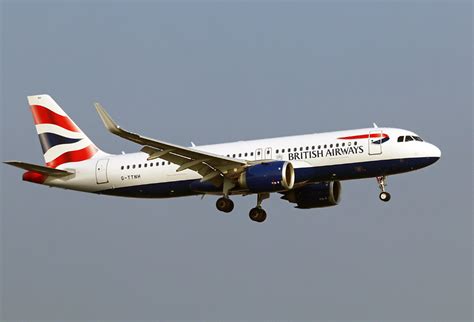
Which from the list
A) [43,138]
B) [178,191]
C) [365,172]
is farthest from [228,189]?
[43,138]

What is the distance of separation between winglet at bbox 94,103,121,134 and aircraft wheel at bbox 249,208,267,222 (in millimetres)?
11005

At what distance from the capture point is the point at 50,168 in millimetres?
56000

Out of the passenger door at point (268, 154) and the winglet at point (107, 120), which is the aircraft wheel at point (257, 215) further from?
the winglet at point (107, 120)

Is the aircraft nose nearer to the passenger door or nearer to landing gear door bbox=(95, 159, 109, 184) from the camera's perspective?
the passenger door

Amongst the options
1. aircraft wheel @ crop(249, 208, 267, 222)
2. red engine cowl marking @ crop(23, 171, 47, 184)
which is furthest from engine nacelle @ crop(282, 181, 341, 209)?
red engine cowl marking @ crop(23, 171, 47, 184)

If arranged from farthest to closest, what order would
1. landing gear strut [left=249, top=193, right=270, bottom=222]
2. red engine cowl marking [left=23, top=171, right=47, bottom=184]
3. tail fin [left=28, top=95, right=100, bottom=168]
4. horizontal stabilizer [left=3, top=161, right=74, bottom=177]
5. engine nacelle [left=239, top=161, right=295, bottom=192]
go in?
1. tail fin [left=28, top=95, right=100, bottom=168]
2. red engine cowl marking [left=23, top=171, right=47, bottom=184]
3. landing gear strut [left=249, top=193, right=270, bottom=222]
4. horizontal stabilizer [left=3, top=161, right=74, bottom=177]
5. engine nacelle [left=239, top=161, right=295, bottom=192]

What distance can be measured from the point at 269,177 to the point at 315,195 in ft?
20.8

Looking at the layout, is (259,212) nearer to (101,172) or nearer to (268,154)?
(268,154)

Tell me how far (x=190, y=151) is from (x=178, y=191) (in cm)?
463

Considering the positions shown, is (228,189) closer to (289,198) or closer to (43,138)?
(289,198)

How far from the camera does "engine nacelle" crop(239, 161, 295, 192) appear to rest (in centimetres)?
5094

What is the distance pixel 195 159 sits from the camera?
5172 cm

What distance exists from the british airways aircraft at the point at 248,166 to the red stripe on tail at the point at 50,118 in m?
1.95

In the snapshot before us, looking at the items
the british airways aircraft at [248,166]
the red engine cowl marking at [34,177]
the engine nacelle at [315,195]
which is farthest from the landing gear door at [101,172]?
the engine nacelle at [315,195]
